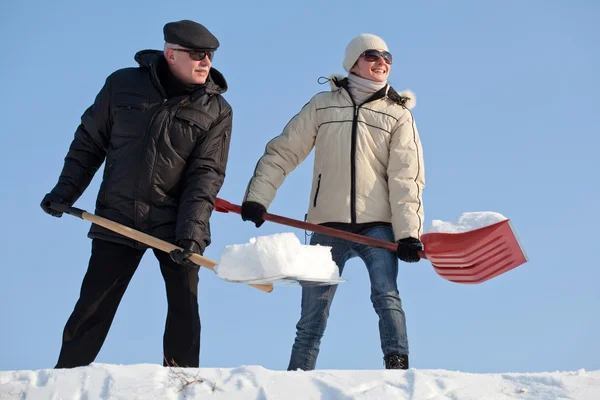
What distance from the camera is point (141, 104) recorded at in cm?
577

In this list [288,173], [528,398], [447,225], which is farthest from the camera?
[288,173]

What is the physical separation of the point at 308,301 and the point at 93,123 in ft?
5.72

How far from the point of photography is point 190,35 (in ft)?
19.2

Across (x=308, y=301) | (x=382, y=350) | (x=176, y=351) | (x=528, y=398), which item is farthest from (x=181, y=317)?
(x=528, y=398)

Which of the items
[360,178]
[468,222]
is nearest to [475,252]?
[468,222]

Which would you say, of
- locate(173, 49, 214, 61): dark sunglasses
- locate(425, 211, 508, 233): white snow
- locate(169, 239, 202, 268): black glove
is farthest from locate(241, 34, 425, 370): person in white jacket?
locate(173, 49, 214, 61): dark sunglasses

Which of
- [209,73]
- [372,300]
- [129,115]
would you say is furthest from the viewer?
[209,73]

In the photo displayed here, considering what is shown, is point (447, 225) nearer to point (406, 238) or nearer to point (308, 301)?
point (406, 238)

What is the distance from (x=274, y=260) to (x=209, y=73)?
1.48 metres

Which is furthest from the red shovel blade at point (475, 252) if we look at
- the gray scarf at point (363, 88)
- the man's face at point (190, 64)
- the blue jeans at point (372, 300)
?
the man's face at point (190, 64)

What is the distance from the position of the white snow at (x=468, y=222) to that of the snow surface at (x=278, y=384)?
145 centimetres

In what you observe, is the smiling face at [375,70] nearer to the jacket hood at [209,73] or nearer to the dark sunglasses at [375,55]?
the dark sunglasses at [375,55]

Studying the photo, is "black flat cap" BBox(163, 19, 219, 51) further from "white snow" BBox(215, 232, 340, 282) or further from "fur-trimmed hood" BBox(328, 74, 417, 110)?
"white snow" BBox(215, 232, 340, 282)

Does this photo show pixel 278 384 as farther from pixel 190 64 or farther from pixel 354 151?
pixel 190 64
